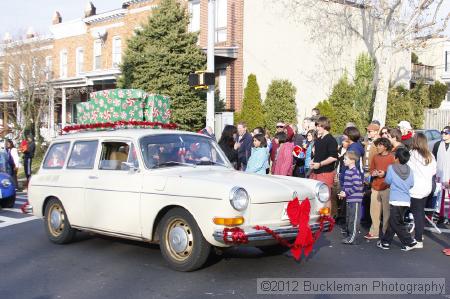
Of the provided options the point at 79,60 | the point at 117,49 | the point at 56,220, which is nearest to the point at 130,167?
the point at 56,220

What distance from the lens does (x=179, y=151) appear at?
7461mm

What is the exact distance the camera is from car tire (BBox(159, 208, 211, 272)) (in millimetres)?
6309

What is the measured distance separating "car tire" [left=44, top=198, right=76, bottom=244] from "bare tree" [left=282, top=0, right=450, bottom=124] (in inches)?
673

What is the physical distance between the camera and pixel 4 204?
512 inches

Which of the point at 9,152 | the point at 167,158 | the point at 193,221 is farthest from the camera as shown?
the point at 9,152

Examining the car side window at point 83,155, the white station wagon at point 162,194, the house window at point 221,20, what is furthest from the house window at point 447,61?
the car side window at point 83,155

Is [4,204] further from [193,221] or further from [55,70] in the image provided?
[55,70]

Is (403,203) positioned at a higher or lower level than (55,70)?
lower

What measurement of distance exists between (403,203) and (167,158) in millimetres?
3447

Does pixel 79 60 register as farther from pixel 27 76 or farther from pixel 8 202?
pixel 8 202

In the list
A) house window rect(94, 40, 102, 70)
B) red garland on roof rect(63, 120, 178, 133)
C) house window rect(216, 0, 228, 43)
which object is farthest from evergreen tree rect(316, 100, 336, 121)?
red garland on roof rect(63, 120, 178, 133)

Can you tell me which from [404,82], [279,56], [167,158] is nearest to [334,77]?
[279,56]

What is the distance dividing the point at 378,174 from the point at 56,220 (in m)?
5.06

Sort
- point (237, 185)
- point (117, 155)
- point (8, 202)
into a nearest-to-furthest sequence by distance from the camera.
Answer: point (237, 185) → point (117, 155) → point (8, 202)
